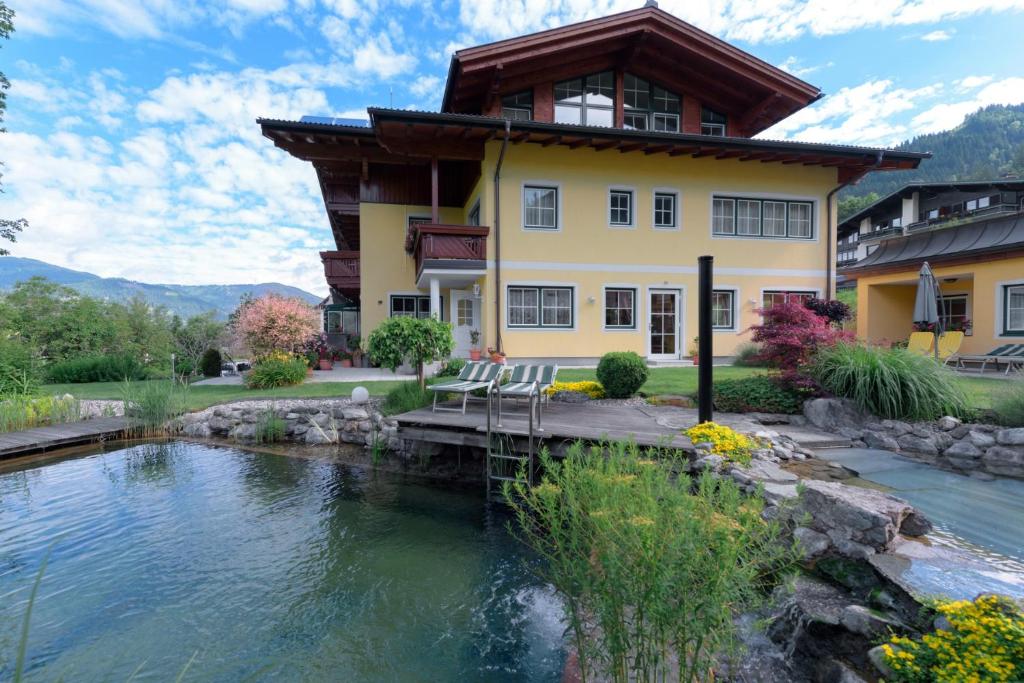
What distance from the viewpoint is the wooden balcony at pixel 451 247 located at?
12.4 metres

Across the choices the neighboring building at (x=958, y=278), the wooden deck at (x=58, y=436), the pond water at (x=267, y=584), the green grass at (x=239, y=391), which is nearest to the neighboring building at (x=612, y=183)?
the neighboring building at (x=958, y=278)

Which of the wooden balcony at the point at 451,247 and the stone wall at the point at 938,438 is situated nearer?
the stone wall at the point at 938,438

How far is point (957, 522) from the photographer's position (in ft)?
12.8

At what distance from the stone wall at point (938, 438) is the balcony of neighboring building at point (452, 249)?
861cm

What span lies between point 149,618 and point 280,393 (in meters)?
7.10

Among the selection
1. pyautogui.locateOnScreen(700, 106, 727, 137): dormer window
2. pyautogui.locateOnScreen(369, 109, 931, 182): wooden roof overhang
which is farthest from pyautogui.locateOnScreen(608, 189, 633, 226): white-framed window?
pyautogui.locateOnScreen(700, 106, 727, 137): dormer window

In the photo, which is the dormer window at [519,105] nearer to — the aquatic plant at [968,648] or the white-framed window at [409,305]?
the white-framed window at [409,305]

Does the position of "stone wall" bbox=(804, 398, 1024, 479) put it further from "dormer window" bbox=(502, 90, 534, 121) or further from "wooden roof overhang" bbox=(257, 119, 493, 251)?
"dormer window" bbox=(502, 90, 534, 121)

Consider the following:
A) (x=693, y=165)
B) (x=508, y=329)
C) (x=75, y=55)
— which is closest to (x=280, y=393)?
(x=508, y=329)

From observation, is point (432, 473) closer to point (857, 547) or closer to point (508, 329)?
point (857, 547)

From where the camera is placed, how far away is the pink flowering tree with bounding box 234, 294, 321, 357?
1238 cm

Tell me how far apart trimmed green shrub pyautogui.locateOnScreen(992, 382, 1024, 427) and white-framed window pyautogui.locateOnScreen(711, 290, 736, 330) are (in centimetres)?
815

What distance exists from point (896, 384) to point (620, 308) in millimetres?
7832

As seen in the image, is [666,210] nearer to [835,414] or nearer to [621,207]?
[621,207]
